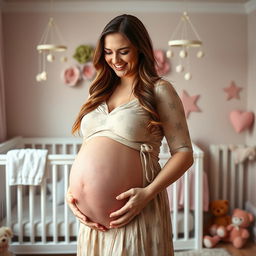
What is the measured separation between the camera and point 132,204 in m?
1.10

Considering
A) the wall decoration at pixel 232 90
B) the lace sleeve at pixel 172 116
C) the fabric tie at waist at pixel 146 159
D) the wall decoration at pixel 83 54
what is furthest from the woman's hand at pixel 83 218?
the wall decoration at pixel 232 90

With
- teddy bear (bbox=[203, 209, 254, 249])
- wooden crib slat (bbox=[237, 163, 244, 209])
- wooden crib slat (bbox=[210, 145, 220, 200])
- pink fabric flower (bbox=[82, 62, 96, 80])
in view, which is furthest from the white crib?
pink fabric flower (bbox=[82, 62, 96, 80])

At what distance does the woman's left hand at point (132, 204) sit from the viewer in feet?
3.62

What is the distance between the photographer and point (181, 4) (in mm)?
3496

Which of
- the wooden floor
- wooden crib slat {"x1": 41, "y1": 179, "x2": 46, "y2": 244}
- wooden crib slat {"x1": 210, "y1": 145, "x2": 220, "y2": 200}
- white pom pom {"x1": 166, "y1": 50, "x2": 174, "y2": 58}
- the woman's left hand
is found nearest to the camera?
the woman's left hand

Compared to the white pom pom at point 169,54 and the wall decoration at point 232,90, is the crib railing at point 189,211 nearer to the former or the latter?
the white pom pom at point 169,54

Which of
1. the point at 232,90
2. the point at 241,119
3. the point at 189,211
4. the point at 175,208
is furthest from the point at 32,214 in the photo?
the point at 232,90

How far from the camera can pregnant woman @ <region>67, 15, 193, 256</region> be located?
113 cm

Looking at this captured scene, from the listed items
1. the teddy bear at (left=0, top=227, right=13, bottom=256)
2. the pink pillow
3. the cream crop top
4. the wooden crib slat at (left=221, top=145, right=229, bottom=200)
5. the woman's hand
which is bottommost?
the teddy bear at (left=0, top=227, right=13, bottom=256)

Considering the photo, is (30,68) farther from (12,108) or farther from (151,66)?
(151,66)

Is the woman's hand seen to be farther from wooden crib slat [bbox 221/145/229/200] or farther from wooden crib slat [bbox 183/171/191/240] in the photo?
wooden crib slat [bbox 221/145/229/200]

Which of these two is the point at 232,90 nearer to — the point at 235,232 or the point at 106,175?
the point at 235,232

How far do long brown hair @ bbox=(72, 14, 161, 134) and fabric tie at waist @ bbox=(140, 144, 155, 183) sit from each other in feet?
0.19

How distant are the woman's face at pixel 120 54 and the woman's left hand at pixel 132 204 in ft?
1.14
